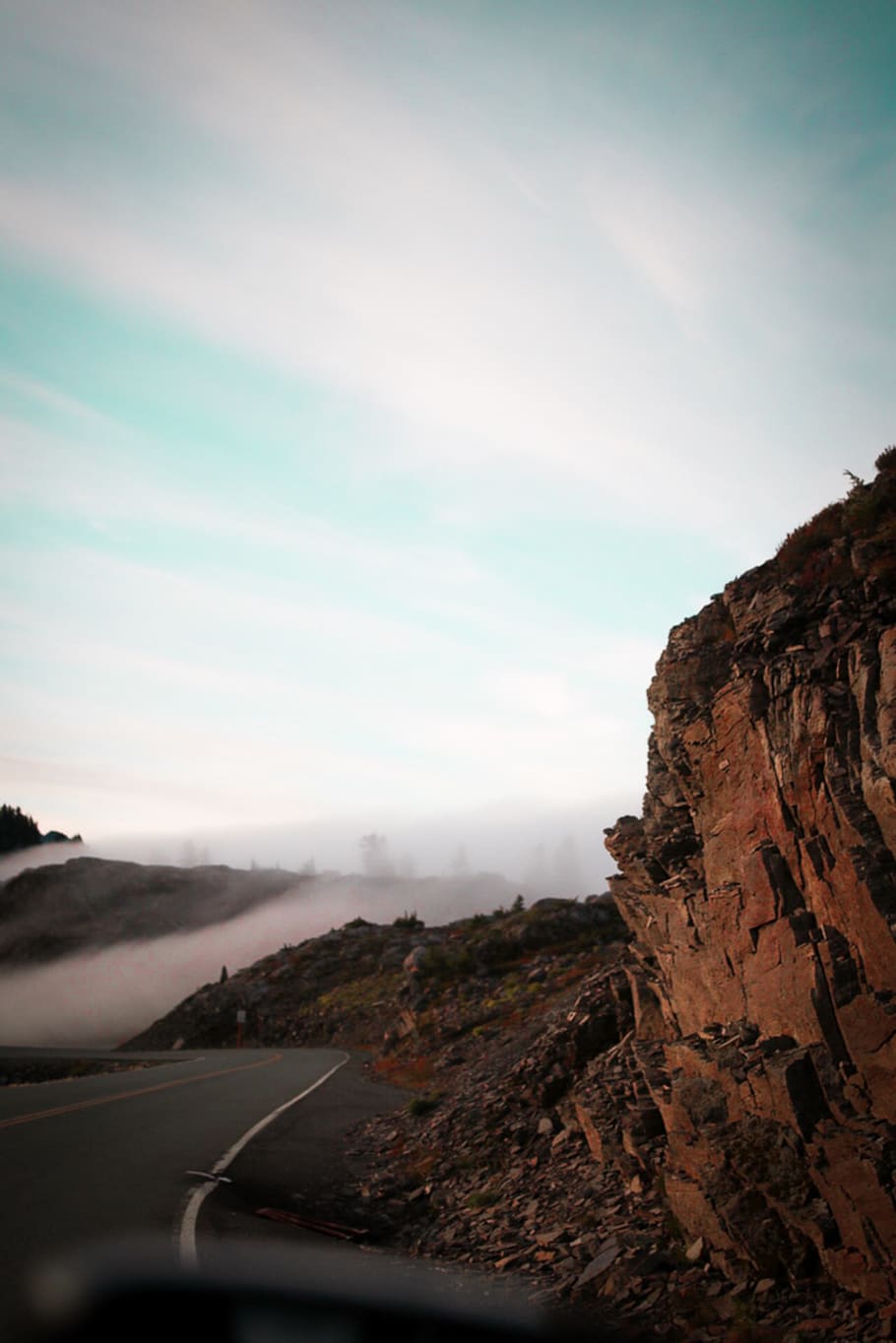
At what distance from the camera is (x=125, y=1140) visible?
13.8m

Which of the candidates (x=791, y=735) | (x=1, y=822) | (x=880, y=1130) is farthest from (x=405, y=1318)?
(x=1, y=822)

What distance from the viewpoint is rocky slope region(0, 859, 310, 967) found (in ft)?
327

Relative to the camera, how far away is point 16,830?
13112 centimetres

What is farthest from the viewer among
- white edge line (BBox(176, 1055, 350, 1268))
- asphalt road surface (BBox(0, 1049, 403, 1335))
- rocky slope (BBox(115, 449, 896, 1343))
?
asphalt road surface (BBox(0, 1049, 403, 1335))

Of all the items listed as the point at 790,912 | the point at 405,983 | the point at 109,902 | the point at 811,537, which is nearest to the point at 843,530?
the point at 811,537

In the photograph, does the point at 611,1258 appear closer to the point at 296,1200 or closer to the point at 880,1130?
the point at 880,1130

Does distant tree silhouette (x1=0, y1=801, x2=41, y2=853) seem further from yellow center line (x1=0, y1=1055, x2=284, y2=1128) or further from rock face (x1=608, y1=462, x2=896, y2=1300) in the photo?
rock face (x1=608, y1=462, x2=896, y2=1300)

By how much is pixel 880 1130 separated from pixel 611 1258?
11.0ft

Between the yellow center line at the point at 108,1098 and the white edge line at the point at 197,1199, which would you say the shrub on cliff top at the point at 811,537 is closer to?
the white edge line at the point at 197,1199

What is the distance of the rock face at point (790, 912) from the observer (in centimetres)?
680

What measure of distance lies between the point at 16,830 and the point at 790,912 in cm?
14467

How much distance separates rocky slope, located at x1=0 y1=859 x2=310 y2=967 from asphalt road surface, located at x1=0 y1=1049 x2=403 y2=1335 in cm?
8543

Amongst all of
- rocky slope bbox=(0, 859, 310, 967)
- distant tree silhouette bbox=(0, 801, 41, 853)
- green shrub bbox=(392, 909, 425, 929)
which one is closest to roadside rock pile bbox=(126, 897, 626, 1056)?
green shrub bbox=(392, 909, 425, 929)

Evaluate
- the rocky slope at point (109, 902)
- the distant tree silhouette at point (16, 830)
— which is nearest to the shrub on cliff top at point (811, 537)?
the rocky slope at point (109, 902)
